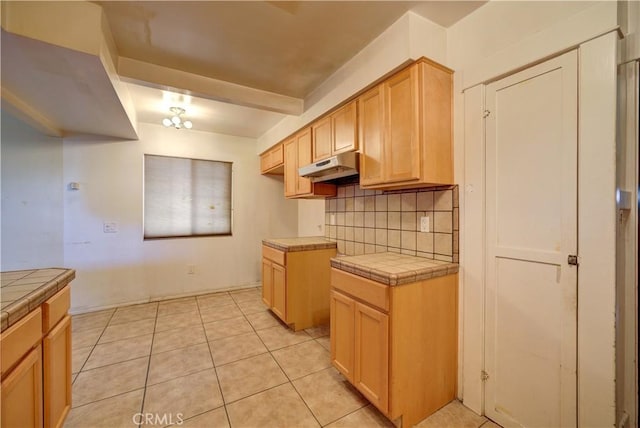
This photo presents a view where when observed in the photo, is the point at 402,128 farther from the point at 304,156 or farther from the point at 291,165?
the point at 291,165

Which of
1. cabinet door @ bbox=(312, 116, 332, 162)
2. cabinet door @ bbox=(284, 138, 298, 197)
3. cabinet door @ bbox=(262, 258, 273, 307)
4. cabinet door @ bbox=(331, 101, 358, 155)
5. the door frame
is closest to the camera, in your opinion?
the door frame

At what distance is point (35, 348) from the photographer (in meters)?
1.10

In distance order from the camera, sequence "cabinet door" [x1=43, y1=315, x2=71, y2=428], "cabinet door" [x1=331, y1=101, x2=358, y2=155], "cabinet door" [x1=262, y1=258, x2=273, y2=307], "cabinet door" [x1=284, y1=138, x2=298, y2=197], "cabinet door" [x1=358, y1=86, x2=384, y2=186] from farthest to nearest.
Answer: "cabinet door" [x1=284, y1=138, x2=298, y2=197] → "cabinet door" [x1=262, y1=258, x2=273, y2=307] → "cabinet door" [x1=331, y1=101, x2=358, y2=155] → "cabinet door" [x1=358, y1=86, x2=384, y2=186] → "cabinet door" [x1=43, y1=315, x2=71, y2=428]

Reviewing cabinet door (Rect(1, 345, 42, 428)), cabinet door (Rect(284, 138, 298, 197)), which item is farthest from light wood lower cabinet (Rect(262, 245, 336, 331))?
cabinet door (Rect(1, 345, 42, 428))

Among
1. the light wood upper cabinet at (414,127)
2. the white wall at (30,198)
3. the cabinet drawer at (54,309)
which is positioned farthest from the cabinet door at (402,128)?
the white wall at (30,198)

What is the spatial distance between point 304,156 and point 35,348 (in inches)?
92.1

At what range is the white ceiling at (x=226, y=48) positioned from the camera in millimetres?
1480

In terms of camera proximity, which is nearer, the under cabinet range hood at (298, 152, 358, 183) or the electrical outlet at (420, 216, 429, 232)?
the electrical outlet at (420, 216, 429, 232)

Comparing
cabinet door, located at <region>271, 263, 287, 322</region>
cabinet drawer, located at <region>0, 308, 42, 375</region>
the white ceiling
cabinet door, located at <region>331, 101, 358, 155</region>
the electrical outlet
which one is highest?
the white ceiling

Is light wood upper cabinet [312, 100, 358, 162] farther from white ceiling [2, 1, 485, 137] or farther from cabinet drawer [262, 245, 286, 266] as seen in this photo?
cabinet drawer [262, 245, 286, 266]

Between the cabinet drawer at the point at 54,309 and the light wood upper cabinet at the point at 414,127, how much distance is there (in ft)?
6.25

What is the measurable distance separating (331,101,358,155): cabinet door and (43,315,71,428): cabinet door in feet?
6.89

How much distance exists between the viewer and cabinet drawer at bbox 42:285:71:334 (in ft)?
3.83

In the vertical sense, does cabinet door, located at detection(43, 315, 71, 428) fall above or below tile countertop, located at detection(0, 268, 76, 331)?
below
